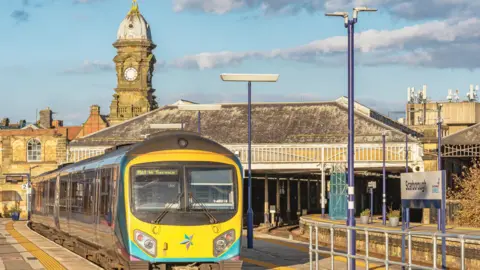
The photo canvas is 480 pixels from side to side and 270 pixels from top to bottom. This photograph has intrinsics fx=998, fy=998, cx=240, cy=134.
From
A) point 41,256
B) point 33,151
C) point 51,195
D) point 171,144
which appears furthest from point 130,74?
point 171,144

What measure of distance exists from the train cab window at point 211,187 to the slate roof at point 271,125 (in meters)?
49.8

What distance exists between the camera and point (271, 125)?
7612 centimetres

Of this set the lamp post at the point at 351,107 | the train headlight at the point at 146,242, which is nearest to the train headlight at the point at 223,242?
the train headlight at the point at 146,242

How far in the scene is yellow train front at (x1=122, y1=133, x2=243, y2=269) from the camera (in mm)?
20078

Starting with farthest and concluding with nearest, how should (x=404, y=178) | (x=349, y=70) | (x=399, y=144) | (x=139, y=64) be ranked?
1. (x=139, y=64)
2. (x=399, y=144)
3. (x=404, y=178)
4. (x=349, y=70)

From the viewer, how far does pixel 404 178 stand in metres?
32.0

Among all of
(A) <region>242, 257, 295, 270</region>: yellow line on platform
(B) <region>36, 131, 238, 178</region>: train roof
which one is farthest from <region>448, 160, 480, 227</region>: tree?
(B) <region>36, 131, 238, 178</region>: train roof

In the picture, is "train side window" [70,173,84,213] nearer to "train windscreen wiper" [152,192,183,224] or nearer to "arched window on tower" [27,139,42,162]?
"train windscreen wiper" [152,192,183,224]

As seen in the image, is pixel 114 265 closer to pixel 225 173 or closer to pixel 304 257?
pixel 225 173

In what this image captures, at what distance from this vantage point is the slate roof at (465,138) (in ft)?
219

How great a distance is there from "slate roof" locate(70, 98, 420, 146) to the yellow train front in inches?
1962

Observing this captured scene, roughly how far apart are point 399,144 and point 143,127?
70.5 ft

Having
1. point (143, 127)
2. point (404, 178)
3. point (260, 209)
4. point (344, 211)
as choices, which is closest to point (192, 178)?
point (404, 178)

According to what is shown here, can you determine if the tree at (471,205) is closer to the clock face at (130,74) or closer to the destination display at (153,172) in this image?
the destination display at (153,172)
